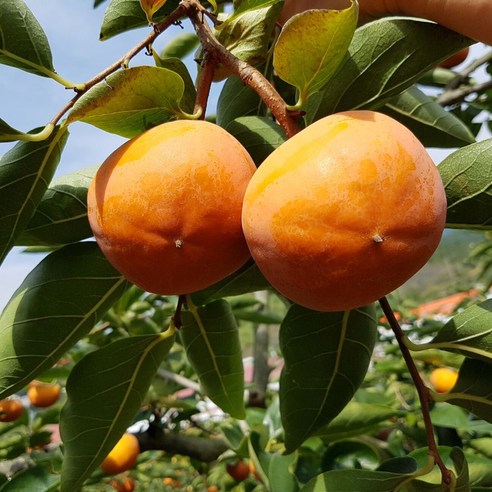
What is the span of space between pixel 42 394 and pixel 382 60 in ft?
9.82

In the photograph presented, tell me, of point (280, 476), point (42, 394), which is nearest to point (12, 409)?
point (42, 394)

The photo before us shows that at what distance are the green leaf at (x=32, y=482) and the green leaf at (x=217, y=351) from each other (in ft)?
1.87

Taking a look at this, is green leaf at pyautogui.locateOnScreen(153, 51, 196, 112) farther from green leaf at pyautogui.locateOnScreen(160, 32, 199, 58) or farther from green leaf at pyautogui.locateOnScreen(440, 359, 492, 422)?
green leaf at pyautogui.locateOnScreen(160, 32, 199, 58)

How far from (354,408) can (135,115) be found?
1087 millimetres

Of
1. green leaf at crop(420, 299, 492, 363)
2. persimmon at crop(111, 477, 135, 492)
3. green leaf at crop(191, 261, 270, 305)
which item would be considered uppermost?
green leaf at crop(191, 261, 270, 305)

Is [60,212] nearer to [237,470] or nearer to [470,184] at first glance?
[470,184]

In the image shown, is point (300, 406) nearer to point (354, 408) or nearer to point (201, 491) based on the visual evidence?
point (354, 408)

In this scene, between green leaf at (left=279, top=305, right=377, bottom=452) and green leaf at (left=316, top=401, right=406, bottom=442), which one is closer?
green leaf at (left=279, top=305, right=377, bottom=452)

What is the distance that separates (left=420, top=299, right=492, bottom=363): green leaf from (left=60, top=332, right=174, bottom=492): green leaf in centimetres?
53

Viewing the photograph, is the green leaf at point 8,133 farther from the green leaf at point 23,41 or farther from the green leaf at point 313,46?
the green leaf at point 313,46

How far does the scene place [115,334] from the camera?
8.43 ft

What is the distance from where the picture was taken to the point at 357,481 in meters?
0.98

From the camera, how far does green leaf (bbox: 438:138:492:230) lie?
0.88 metres

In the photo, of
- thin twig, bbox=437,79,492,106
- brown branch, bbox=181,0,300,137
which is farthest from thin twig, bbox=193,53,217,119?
thin twig, bbox=437,79,492,106
